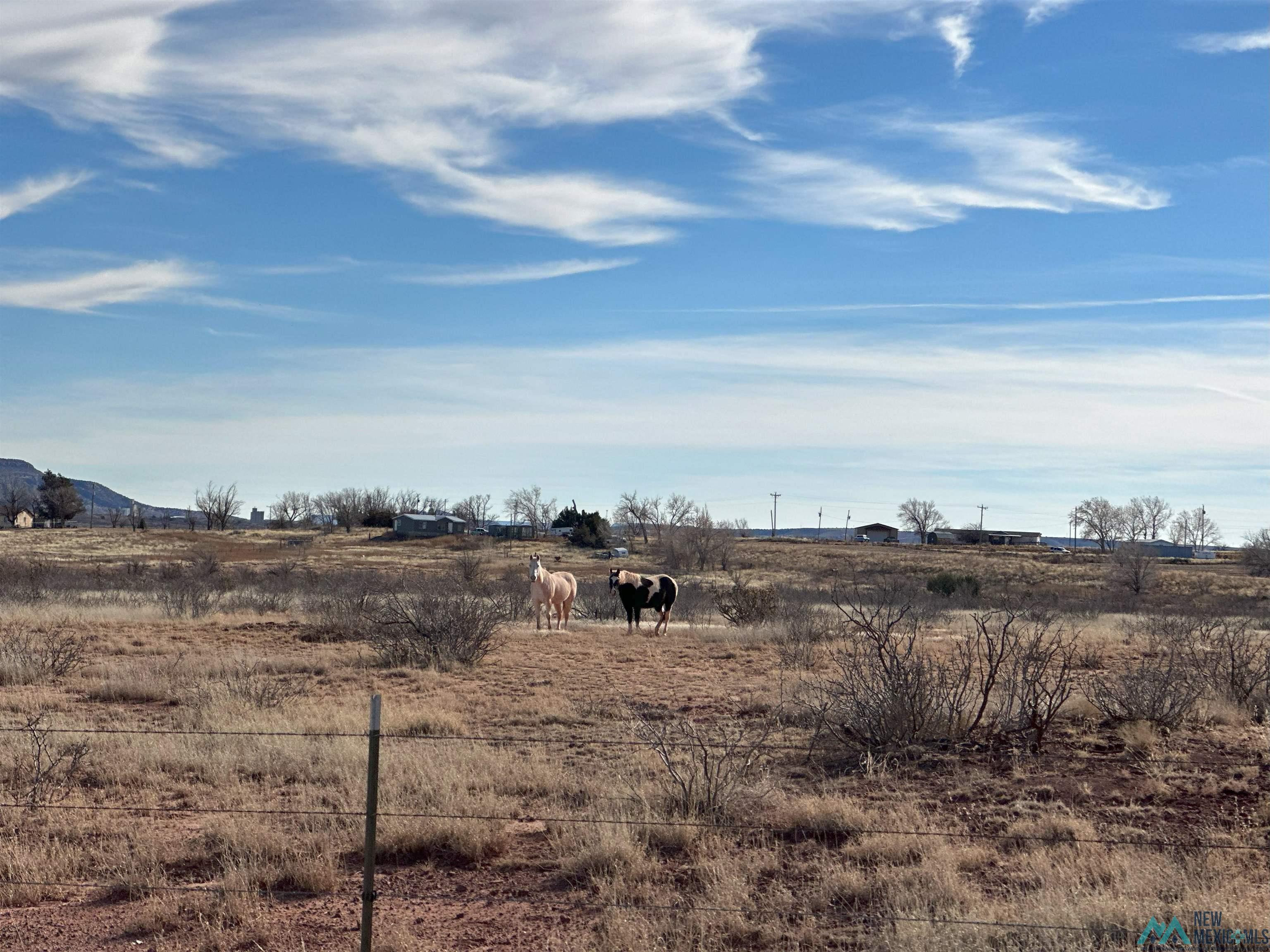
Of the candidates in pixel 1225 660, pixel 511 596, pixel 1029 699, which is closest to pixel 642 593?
pixel 511 596

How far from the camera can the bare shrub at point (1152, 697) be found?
37.0 feet

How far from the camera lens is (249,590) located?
31.7m

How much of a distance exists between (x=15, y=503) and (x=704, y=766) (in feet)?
355

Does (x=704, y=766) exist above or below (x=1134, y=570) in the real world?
below

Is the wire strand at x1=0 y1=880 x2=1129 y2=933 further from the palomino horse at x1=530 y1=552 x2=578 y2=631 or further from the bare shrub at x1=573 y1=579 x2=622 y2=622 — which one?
the bare shrub at x1=573 y1=579 x2=622 y2=622

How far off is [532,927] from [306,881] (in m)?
1.55

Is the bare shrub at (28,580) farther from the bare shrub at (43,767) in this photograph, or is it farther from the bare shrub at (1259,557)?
the bare shrub at (1259,557)

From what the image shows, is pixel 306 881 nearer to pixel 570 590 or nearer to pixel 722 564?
pixel 570 590

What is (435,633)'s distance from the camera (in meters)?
17.2

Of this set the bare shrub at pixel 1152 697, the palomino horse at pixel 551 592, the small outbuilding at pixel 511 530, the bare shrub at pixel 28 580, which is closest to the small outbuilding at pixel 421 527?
the small outbuilding at pixel 511 530

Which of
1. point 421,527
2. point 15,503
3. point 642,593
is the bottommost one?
point 642,593

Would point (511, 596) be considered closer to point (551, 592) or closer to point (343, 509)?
point (551, 592)

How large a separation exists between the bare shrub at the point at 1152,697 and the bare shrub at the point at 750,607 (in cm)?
1178

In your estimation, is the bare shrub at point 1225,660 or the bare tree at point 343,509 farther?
the bare tree at point 343,509
